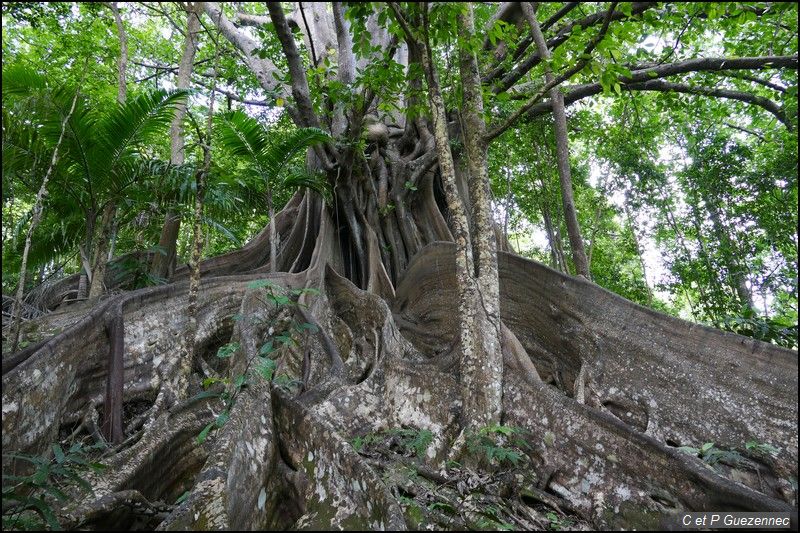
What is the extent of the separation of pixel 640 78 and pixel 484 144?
2847 millimetres

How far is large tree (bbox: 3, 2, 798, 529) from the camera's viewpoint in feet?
8.11

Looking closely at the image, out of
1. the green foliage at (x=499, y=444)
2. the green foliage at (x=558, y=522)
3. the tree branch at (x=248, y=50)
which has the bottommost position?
the green foliage at (x=558, y=522)

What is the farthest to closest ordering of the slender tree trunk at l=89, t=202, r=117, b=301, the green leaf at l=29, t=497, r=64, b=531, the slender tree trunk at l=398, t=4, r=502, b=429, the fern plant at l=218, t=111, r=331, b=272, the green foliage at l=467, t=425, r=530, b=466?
the fern plant at l=218, t=111, r=331, b=272 < the slender tree trunk at l=89, t=202, r=117, b=301 < the slender tree trunk at l=398, t=4, r=502, b=429 < the green foliage at l=467, t=425, r=530, b=466 < the green leaf at l=29, t=497, r=64, b=531

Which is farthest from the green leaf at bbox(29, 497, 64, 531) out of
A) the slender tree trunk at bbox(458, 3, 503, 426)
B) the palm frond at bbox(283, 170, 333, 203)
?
the palm frond at bbox(283, 170, 333, 203)

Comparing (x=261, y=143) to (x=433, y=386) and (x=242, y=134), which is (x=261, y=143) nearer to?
(x=242, y=134)

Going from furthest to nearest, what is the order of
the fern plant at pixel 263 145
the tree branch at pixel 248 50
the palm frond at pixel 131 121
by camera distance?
the tree branch at pixel 248 50, the fern plant at pixel 263 145, the palm frond at pixel 131 121

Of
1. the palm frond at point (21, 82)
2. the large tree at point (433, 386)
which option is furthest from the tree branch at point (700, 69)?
the palm frond at point (21, 82)

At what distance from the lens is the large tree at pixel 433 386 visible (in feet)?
8.11

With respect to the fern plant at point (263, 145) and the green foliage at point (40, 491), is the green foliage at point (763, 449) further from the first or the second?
the fern plant at point (263, 145)

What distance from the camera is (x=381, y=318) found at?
4.51 metres

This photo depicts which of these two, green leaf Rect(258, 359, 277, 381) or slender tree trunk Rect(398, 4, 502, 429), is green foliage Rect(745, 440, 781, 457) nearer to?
slender tree trunk Rect(398, 4, 502, 429)

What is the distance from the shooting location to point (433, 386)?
3619 millimetres

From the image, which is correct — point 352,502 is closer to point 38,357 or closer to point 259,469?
point 259,469

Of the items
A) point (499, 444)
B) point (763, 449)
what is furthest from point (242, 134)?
point (763, 449)
